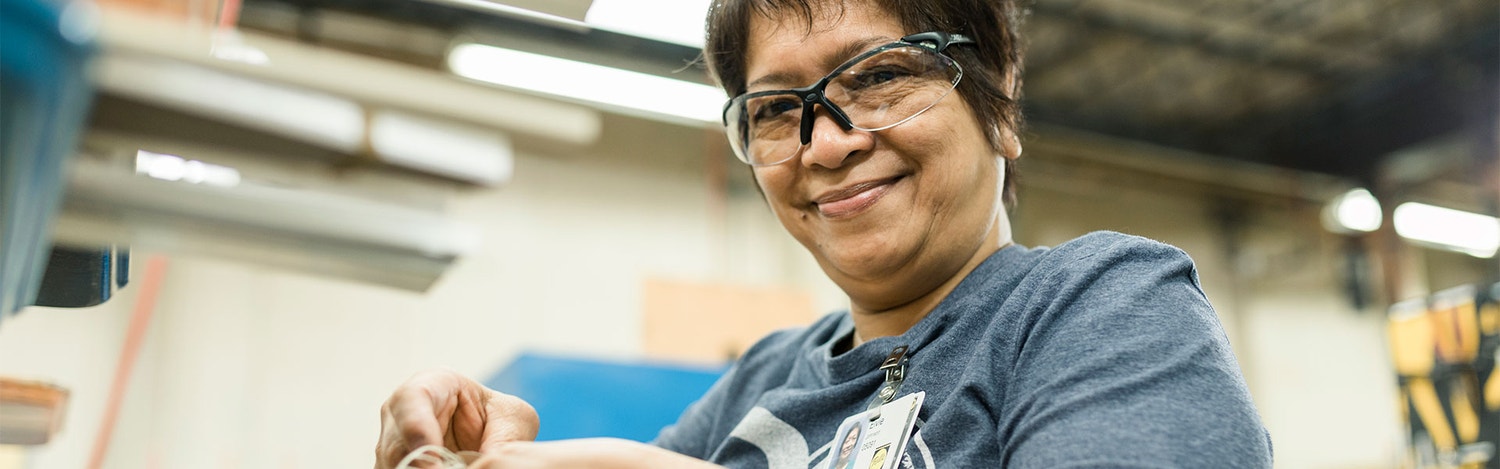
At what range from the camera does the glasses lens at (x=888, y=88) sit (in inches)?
38.0

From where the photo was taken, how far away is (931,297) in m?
1.05

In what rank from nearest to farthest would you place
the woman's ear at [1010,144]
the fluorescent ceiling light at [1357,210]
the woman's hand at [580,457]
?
the woman's hand at [580,457] < the woman's ear at [1010,144] < the fluorescent ceiling light at [1357,210]

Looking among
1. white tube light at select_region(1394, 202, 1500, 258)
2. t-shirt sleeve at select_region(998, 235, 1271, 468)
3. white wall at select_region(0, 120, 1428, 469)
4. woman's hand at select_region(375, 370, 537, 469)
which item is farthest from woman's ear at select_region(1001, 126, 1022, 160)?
white tube light at select_region(1394, 202, 1500, 258)

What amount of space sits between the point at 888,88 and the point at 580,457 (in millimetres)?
463

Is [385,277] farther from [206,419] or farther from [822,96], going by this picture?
[206,419]

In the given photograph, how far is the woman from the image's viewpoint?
699 millimetres

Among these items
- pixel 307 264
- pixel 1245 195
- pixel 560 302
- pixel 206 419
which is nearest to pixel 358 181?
pixel 307 264

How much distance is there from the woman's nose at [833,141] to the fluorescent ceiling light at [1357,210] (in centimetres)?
652

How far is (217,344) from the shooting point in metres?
4.51

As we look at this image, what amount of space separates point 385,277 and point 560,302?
4.57m

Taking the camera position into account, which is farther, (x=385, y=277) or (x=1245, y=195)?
(x=1245, y=195)

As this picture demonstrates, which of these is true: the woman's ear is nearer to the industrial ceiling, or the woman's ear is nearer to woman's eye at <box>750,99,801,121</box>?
woman's eye at <box>750,99,801,121</box>

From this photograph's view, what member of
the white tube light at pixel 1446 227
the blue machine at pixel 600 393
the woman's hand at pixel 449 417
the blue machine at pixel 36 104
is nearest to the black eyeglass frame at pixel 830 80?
the woman's hand at pixel 449 417

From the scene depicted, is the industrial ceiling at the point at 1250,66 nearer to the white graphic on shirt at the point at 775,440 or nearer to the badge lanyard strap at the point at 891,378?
the white graphic on shirt at the point at 775,440
